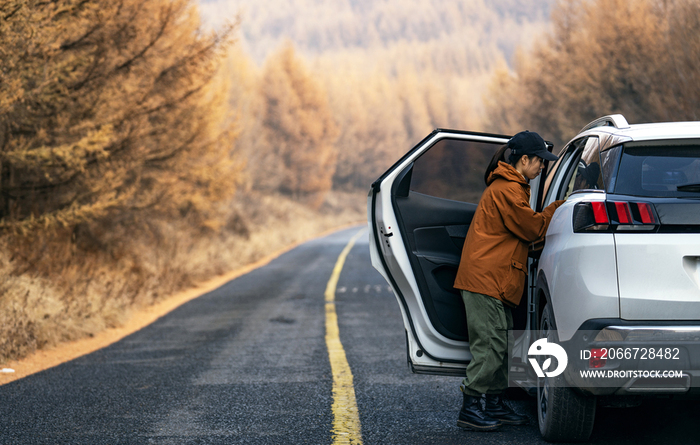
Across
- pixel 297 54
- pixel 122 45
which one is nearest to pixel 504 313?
pixel 122 45

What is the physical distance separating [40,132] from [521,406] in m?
7.66

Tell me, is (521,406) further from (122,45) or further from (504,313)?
(122,45)

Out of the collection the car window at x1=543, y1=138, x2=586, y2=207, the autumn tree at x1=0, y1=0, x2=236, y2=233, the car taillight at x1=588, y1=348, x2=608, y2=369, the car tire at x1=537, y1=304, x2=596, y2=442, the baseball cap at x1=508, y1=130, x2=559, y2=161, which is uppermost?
the autumn tree at x1=0, y1=0, x2=236, y2=233

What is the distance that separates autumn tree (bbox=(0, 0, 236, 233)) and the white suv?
5.45m

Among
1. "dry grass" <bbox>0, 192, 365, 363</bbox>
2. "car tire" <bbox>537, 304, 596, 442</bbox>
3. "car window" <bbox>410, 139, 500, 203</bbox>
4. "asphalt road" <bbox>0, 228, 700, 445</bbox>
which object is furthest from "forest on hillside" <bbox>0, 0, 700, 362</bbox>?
"car tire" <bbox>537, 304, 596, 442</bbox>

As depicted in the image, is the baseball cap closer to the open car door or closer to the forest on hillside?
the open car door

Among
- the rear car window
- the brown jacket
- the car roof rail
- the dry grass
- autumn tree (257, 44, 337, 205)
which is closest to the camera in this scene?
the rear car window

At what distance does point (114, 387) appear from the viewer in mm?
5676

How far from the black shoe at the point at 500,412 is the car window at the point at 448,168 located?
1430 millimetres

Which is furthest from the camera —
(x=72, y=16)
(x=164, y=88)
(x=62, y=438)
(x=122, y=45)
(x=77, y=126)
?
(x=164, y=88)

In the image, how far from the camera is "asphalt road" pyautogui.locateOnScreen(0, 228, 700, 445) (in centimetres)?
420

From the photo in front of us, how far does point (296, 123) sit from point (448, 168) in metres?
44.5

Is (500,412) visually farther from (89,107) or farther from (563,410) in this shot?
(89,107)

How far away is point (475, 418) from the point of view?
421cm
